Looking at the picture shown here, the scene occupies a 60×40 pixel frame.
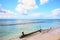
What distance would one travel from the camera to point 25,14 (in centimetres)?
189

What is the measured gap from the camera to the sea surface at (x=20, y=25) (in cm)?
181

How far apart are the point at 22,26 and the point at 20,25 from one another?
0.11 feet

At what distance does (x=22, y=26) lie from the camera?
1874 millimetres

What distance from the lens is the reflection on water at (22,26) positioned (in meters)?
1.82

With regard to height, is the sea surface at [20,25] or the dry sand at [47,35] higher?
the sea surface at [20,25]

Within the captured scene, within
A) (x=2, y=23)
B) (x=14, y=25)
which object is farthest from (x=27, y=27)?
(x=2, y=23)

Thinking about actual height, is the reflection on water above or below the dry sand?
above

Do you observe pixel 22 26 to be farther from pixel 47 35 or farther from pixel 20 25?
pixel 47 35

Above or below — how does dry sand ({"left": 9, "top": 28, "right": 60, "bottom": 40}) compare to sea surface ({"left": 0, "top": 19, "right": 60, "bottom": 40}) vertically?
below

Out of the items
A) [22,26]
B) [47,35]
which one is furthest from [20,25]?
[47,35]

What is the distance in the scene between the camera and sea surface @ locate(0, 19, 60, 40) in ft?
5.95

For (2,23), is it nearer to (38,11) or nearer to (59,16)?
(38,11)

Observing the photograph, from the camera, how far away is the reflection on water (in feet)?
5.96

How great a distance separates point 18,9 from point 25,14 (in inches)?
5.3
